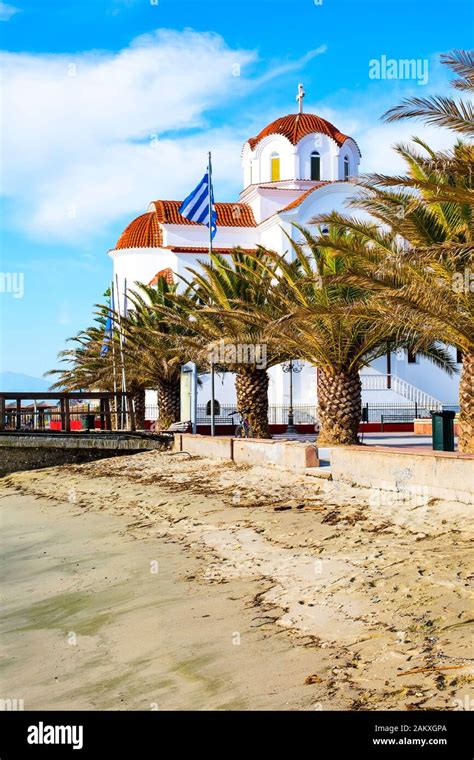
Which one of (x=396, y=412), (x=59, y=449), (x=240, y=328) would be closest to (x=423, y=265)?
(x=240, y=328)

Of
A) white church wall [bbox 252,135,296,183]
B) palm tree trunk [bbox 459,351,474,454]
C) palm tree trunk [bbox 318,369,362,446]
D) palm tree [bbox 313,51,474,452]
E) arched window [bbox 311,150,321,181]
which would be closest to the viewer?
palm tree [bbox 313,51,474,452]

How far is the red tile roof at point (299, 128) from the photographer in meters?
46.4

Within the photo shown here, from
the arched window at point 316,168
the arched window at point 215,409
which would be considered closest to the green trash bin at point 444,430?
the arched window at point 215,409

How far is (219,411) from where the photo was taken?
3691cm

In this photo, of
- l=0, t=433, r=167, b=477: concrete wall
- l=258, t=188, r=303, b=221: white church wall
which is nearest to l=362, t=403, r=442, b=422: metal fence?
l=258, t=188, r=303, b=221: white church wall

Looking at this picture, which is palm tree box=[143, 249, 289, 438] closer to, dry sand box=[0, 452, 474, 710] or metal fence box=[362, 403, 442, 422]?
dry sand box=[0, 452, 474, 710]

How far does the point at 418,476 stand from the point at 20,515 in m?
7.53

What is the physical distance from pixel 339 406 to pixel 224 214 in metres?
32.4

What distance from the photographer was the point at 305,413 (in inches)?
1496

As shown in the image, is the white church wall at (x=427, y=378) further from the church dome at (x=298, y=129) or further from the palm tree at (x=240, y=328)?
the palm tree at (x=240, y=328)

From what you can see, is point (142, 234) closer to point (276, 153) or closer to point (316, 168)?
point (276, 153)

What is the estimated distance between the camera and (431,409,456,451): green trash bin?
15.5 meters

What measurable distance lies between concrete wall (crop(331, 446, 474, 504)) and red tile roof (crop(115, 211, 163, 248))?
38.7 m
